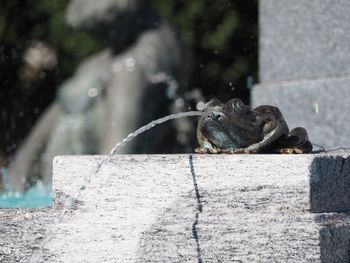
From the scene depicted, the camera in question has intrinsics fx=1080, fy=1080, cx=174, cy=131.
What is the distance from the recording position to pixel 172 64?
33.4ft

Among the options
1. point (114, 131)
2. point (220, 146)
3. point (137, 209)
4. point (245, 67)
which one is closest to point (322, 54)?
point (220, 146)

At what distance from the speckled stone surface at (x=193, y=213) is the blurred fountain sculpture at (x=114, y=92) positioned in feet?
16.5

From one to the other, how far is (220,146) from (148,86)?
5.83 m

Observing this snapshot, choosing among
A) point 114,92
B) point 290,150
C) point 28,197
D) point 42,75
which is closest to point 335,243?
point 290,150

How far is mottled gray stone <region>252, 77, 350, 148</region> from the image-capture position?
5.95m

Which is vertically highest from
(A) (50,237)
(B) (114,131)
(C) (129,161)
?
(C) (129,161)

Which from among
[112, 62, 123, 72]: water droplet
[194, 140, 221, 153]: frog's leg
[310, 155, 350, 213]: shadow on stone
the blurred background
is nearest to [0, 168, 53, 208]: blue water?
the blurred background

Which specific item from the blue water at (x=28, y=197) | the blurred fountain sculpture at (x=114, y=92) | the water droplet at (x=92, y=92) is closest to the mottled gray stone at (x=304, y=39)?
the blue water at (x=28, y=197)

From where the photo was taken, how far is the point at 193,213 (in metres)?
3.73

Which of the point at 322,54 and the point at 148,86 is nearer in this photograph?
the point at 322,54

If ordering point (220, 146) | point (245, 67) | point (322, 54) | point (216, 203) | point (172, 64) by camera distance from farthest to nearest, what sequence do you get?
point (245, 67) < point (172, 64) < point (322, 54) < point (220, 146) < point (216, 203)

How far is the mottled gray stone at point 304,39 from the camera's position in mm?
6129

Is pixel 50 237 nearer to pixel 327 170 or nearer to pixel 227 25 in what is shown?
pixel 327 170

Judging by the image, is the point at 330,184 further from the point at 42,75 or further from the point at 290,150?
the point at 42,75
